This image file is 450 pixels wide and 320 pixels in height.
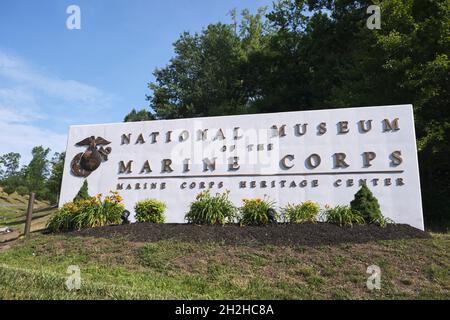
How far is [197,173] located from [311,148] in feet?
11.8

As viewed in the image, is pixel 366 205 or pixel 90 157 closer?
pixel 366 205

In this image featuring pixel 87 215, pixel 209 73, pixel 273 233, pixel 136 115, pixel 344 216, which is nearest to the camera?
pixel 273 233

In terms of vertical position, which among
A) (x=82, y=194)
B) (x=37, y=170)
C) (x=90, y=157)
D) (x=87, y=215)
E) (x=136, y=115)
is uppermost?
(x=136, y=115)

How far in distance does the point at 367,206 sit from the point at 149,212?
5.92 meters

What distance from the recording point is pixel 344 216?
895 centimetres

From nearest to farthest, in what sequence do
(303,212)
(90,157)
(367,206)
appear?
(367,206), (303,212), (90,157)

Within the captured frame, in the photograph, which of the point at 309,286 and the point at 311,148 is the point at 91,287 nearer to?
the point at 309,286

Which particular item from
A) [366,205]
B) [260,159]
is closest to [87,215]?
[260,159]

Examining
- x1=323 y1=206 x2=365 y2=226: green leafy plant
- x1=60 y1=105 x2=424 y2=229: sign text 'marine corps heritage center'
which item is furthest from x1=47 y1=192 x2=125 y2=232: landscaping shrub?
x1=323 y1=206 x2=365 y2=226: green leafy plant

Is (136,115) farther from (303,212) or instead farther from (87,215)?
(303,212)

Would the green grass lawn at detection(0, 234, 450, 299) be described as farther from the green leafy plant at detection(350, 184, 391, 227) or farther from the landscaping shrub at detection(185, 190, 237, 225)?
the landscaping shrub at detection(185, 190, 237, 225)

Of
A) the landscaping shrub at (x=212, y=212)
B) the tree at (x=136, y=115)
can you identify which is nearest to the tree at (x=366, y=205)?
the landscaping shrub at (x=212, y=212)

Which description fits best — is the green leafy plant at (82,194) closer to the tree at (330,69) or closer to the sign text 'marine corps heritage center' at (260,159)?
the sign text 'marine corps heritage center' at (260,159)
